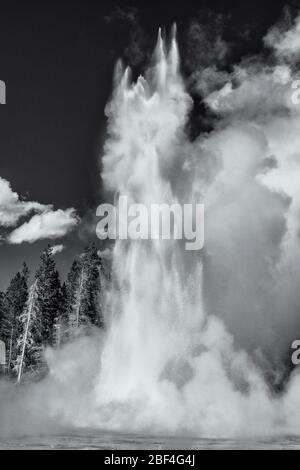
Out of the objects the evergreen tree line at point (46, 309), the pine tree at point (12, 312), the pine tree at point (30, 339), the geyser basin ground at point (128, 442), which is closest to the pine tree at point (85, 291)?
the evergreen tree line at point (46, 309)

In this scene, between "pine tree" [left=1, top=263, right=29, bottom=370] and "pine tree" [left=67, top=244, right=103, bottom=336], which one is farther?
"pine tree" [left=1, top=263, right=29, bottom=370]

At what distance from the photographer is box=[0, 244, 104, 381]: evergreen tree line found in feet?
165

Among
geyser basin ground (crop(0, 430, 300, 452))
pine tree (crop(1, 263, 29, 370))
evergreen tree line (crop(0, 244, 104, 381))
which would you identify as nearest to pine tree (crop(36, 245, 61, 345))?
evergreen tree line (crop(0, 244, 104, 381))

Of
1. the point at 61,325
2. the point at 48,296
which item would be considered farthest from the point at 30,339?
the point at 48,296

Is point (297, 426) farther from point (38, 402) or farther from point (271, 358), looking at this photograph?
point (38, 402)

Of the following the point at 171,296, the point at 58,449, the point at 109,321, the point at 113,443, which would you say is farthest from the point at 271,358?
the point at 58,449

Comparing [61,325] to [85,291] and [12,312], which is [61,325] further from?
[12,312]

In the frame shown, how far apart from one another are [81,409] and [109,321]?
278 inches

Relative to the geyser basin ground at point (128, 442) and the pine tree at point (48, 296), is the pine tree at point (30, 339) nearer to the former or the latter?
the pine tree at point (48, 296)

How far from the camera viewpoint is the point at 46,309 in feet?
190

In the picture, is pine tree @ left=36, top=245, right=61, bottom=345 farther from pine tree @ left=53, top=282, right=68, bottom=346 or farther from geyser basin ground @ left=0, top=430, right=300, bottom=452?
geyser basin ground @ left=0, top=430, right=300, bottom=452

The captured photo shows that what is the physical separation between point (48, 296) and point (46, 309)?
186 cm

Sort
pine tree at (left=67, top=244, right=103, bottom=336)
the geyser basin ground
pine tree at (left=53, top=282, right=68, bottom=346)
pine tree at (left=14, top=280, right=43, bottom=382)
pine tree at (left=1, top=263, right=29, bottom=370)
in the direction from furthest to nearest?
pine tree at (left=1, top=263, right=29, bottom=370) < pine tree at (left=67, top=244, right=103, bottom=336) < pine tree at (left=53, top=282, right=68, bottom=346) < pine tree at (left=14, top=280, right=43, bottom=382) < the geyser basin ground

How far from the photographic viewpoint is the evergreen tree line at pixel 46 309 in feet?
165
